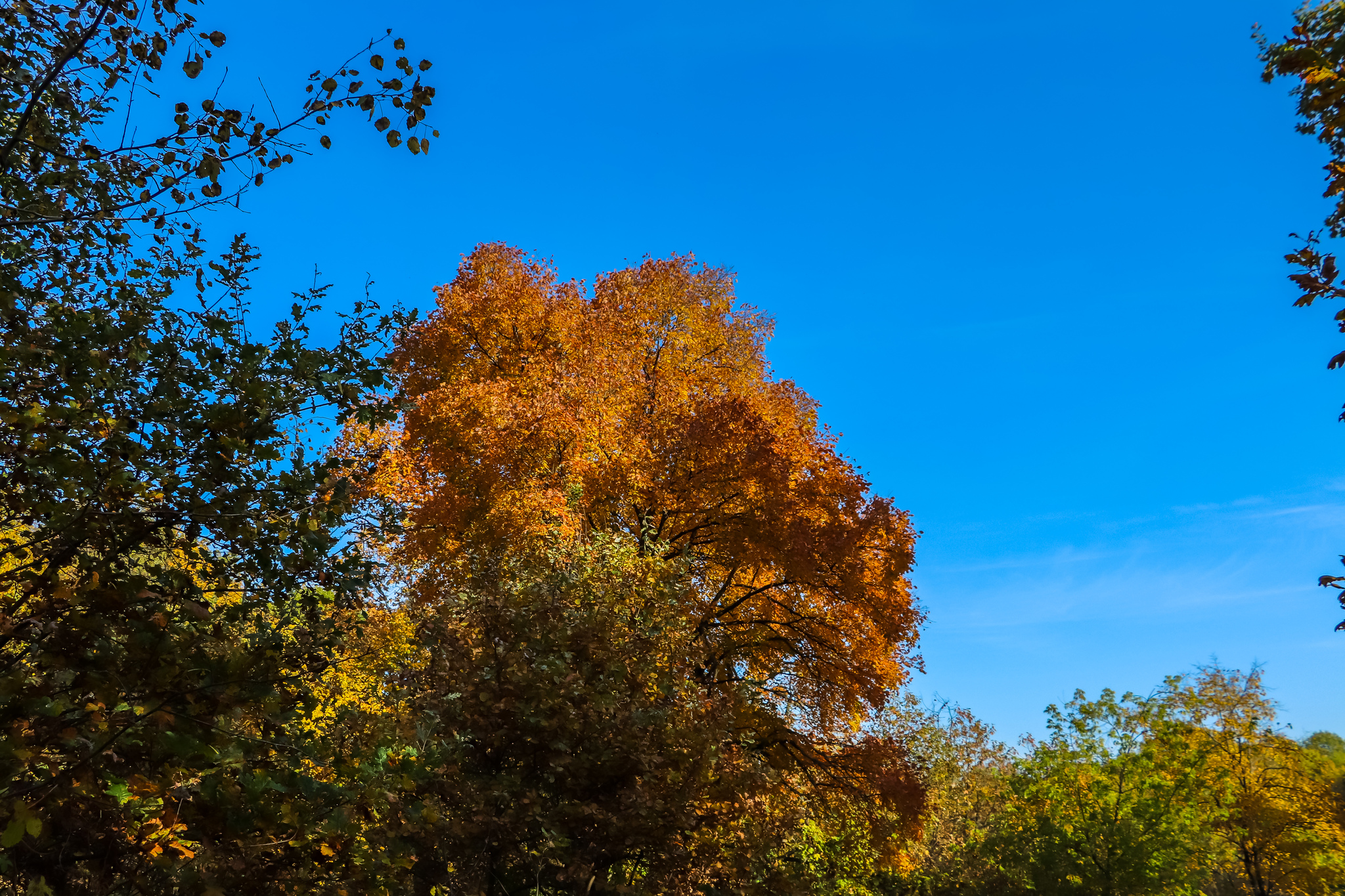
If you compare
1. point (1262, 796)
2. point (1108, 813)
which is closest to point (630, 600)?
point (1108, 813)

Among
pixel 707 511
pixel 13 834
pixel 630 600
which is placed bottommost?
pixel 13 834

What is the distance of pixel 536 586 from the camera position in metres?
10.7

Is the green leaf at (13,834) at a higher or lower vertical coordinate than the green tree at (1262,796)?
lower

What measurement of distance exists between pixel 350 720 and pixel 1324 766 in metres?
43.1

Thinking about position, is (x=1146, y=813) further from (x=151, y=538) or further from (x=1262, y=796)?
(x=151, y=538)

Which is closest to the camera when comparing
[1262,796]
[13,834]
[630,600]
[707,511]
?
Answer: [13,834]

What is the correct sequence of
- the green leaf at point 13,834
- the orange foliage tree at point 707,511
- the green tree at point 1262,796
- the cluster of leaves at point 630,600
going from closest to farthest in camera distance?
1. the green leaf at point 13,834
2. the cluster of leaves at point 630,600
3. the orange foliage tree at point 707,511
4. the green tree at point 1262,796

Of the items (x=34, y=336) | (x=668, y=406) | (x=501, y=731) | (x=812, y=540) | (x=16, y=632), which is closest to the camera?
(x=16, y=632)

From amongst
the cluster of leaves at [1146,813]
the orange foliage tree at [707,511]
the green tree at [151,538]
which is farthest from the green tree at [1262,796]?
the green tree at [151,538]

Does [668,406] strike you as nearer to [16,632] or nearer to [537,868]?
[537,868]

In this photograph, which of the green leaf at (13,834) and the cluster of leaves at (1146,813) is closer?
the green leaf at (13,834)

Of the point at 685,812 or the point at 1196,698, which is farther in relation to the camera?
the point at 1196,698

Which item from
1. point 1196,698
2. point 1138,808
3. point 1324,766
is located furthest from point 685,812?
point 1324,766

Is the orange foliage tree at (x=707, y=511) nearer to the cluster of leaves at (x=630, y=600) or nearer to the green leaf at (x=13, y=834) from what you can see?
the cluster of leaves at (x=630, y=600)
